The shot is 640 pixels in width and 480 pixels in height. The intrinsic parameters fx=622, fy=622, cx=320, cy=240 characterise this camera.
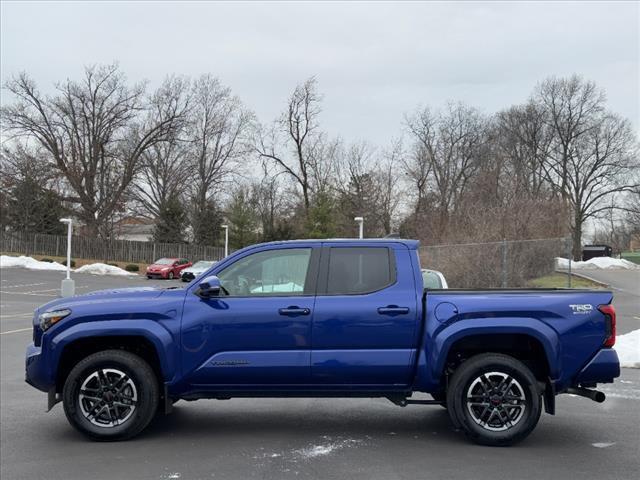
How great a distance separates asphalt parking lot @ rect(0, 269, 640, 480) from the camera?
485 centimetres

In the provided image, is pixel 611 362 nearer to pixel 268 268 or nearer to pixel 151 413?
pixel 268 268

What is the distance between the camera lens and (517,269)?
19.6 metres

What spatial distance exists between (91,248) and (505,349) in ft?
188

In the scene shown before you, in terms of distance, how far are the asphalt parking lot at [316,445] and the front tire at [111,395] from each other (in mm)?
Result: 160

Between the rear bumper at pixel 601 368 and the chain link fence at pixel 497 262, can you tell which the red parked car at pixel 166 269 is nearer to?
the chain link fence at pixel 497 262

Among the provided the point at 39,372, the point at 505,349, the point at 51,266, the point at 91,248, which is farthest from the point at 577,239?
the point at 39,372

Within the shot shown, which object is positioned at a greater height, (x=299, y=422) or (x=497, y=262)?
(x=497, y=262)

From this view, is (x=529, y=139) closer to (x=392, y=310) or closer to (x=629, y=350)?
(x=629, y=350)

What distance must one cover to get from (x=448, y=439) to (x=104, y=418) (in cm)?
314

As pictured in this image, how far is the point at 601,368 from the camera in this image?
5418mm

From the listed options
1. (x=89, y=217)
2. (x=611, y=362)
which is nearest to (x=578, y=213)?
(x=89, y=217)

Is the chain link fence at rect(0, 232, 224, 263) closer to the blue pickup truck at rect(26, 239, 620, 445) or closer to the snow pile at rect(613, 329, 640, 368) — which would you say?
the snow pile at rect(613, 329, 640, 368)

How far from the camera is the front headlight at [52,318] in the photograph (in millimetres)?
5617

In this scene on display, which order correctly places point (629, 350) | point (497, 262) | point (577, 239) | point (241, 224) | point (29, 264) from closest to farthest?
1. point (629, 350)
2. point (497, 262)
3. point (29, 264)
4. point (577, 239)
5. point (241, 224)
